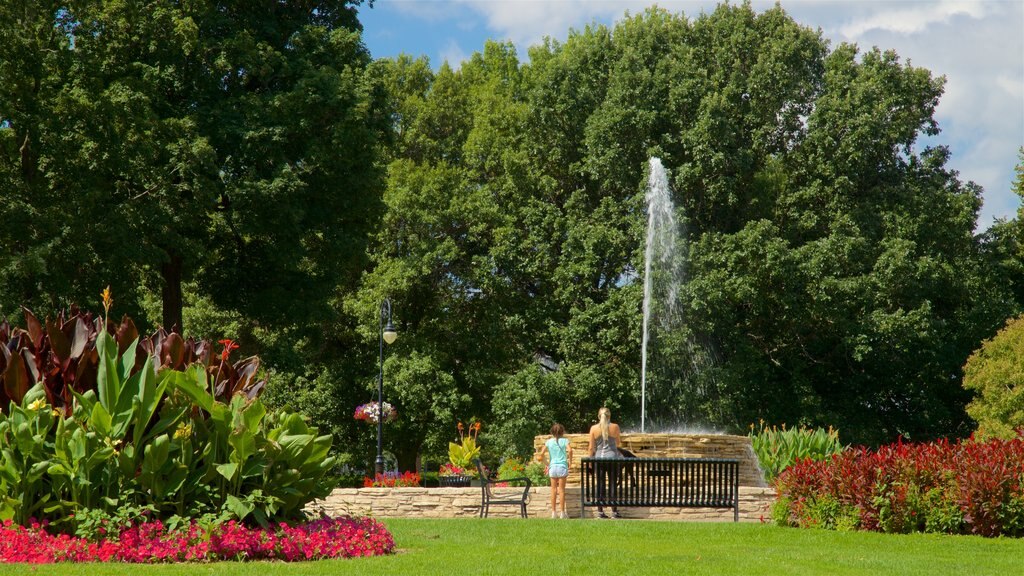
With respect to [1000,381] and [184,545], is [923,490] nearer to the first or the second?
[184,545]

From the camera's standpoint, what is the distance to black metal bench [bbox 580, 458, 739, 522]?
14203 millimetres

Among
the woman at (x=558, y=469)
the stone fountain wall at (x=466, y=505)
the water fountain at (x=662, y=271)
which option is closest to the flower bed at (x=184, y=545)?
the stone fountain wall at (x=466, y=505)

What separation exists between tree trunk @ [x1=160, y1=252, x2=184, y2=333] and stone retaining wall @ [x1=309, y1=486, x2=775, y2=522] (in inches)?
356

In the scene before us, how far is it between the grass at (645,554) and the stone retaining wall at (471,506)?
2641 mm

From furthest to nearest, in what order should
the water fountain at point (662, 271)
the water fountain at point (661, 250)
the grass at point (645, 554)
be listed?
the water fountain at point (661, 250) < the water fountain at point (662, 271) < the grass at point (645, 554)

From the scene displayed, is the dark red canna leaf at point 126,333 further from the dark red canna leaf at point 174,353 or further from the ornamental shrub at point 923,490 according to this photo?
the ornamental shrub at point 923,490

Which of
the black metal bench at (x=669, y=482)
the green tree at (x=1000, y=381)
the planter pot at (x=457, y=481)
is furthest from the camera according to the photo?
the green tree at (x=1000, y=381)

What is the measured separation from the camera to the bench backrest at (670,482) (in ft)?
46.6

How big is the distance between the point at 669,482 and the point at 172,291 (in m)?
13.4

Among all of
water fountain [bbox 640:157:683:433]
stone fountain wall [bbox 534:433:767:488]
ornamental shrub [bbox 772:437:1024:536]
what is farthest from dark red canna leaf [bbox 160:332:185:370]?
water fountain [bbox 640:157:683:433]

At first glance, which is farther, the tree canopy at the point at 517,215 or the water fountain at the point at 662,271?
the water fountain at the point at 662,271

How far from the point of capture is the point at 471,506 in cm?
1543

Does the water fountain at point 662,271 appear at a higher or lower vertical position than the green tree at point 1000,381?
higher

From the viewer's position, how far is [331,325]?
3086cm
